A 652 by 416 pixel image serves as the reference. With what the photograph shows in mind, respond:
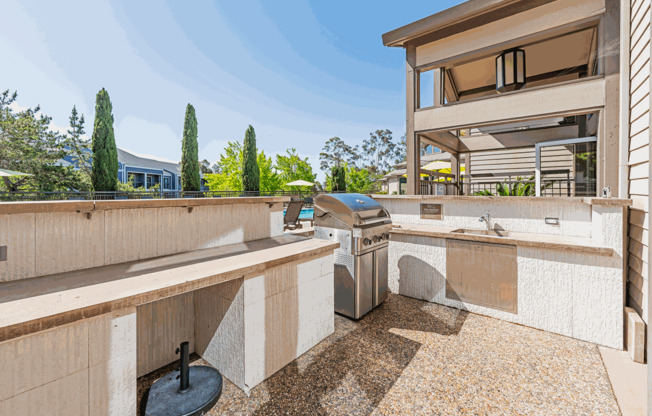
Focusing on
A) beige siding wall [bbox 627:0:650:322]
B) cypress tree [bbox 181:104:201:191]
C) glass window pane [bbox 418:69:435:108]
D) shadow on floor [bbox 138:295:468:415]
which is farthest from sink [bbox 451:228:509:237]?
cypress tree [bbox 181:104:201:191]

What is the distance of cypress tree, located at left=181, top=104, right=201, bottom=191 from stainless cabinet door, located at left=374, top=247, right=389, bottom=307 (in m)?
16.8

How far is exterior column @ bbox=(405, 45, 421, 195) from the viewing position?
6.90m

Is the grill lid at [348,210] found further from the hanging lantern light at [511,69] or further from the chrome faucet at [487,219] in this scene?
the hanging lantern light at [511,69]

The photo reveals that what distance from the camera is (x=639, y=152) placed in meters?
3.11

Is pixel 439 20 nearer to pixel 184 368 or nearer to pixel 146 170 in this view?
pixel 184 368

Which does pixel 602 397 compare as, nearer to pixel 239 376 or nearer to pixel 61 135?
pixel 239 376

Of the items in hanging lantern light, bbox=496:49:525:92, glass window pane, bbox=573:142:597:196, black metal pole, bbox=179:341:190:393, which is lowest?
black metal pole, bbox=179:341:190:393

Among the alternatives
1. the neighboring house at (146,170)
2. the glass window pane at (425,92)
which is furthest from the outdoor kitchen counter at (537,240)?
the neighboring house at (146,170)

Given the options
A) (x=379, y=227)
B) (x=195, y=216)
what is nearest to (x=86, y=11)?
(x=195, y=216)

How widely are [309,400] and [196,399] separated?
813mm

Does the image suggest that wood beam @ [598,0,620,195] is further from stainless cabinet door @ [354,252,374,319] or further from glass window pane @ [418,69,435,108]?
stainless cabinet door @ [354,252,374,319]

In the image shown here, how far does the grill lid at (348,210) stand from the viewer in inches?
133

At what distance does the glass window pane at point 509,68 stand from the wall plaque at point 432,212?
4110 millimetres

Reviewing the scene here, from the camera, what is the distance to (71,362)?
49.3 inches
